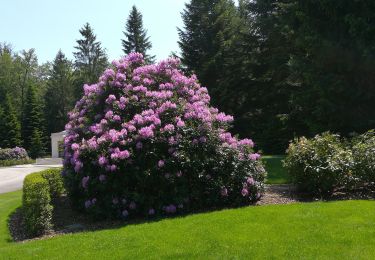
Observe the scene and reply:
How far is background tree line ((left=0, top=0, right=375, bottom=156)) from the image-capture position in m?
14.2

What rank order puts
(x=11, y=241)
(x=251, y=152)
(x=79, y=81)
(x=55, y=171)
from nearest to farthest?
(x=11, y=241) → (x=251, y=152) → (x=55, y=171) → (x=79, y=81)

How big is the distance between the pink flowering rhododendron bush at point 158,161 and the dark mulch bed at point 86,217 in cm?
22

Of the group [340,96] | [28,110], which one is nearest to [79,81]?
[28,110]

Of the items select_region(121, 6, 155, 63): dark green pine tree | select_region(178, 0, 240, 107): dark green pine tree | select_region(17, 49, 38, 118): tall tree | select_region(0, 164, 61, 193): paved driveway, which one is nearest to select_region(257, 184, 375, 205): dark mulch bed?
select_region(0, 164, 61, 193): paved driveway

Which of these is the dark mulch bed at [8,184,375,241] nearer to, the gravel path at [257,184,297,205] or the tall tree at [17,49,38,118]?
the gravel path at [257,184,297,205]

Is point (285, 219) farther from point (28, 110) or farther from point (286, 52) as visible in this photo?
point (28, 110)

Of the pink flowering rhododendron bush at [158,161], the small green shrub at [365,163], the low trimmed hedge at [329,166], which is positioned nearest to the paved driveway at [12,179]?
the pink flowering rhododendron bush at [158,161]

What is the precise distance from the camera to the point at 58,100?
53.2m

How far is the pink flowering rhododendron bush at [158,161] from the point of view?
778 centimetres

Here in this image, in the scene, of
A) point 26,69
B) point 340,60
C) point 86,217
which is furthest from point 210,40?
point 26,69

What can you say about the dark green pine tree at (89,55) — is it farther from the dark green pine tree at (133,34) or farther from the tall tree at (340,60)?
the tall tree at (340,60)

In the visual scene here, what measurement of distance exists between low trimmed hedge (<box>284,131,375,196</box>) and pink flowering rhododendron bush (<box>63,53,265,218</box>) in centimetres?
84

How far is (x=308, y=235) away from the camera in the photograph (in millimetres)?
5660

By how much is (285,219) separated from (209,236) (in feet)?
4.16
